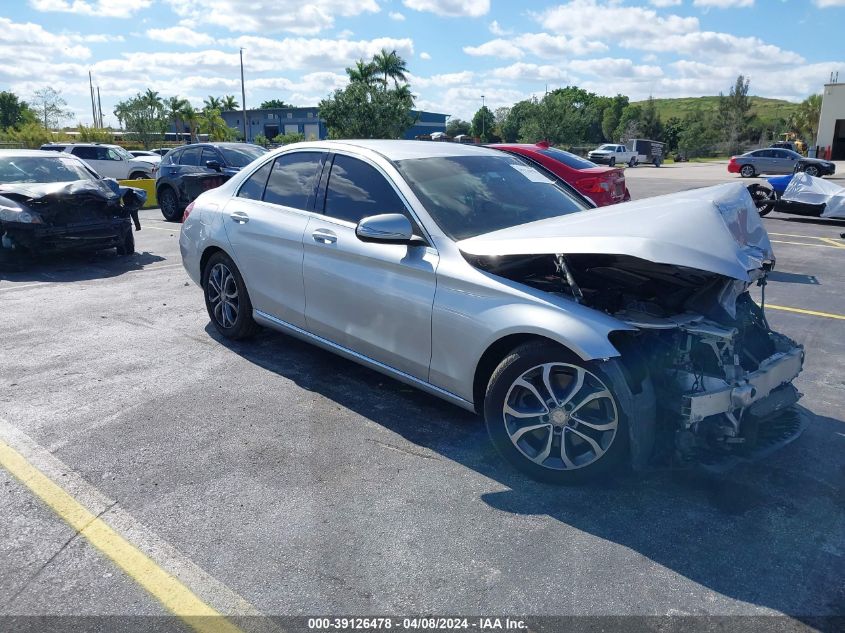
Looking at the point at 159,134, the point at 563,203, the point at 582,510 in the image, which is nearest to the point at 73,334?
the point at 563,203

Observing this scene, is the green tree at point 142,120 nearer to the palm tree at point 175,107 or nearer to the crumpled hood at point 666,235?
the palm tree at point 175,107

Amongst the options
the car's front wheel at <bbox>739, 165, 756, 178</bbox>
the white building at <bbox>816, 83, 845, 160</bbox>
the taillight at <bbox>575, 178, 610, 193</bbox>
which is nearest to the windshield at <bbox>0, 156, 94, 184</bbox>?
the taillight at <bbox>575, 178, 610, 193</bbox>

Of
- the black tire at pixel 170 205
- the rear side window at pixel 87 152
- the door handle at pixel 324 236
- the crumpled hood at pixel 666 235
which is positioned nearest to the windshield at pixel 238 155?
the black tire at pixel 170 205

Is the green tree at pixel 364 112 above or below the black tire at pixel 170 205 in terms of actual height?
above

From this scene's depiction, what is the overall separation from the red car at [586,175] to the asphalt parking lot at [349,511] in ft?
17.3

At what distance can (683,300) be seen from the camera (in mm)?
3529

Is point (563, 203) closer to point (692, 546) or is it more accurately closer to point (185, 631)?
point (692, 546)

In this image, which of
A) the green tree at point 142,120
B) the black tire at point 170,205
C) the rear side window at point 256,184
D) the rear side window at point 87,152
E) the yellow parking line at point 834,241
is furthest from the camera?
the green tree at point 142,120

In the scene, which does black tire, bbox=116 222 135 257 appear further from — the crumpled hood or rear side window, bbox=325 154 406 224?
the crumpled hood

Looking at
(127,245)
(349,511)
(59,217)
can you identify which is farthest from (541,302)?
(127,245)

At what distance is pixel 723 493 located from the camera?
3.31 meters

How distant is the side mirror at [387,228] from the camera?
3699 mm

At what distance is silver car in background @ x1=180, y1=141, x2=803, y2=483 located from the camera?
3.13 m

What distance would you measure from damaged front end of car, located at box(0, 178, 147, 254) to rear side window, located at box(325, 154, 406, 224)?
5.96 metres
